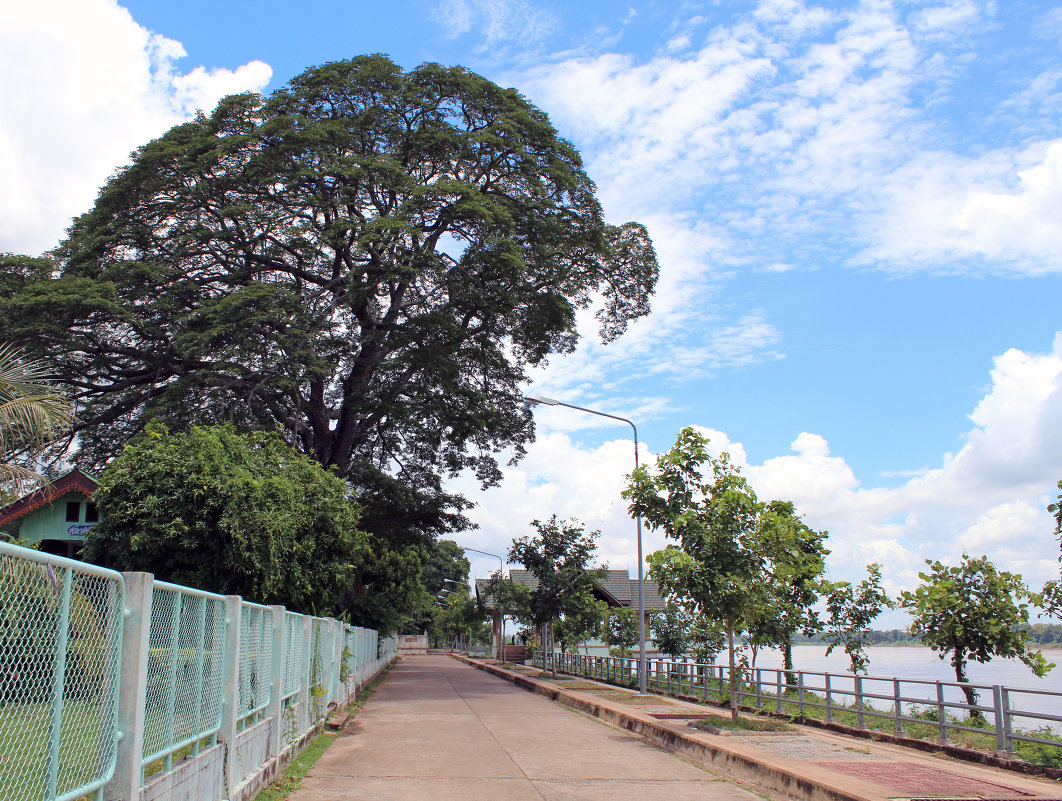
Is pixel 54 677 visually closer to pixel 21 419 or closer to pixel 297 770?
pixel 297 770

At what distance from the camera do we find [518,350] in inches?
1266

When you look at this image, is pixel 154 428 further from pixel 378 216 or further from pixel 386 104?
pixel 386 104

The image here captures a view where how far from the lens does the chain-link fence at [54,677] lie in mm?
3299

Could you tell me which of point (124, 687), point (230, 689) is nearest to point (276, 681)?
point (230, 689)

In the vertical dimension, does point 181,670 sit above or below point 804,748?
above

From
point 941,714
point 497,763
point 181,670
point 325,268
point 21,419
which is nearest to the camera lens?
point 181,670

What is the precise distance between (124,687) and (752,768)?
27.8 feet

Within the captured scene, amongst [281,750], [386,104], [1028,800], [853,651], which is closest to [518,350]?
[386,104]

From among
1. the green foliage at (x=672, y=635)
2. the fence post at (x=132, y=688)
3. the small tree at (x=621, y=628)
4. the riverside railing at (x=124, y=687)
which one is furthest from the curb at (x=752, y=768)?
the small tree at (x=621, y=628)

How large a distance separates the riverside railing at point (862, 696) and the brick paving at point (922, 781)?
3.63 ft

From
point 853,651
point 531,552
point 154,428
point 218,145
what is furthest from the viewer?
point 531,552

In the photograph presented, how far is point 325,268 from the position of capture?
97.5 feet

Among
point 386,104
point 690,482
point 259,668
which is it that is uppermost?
point 386,104

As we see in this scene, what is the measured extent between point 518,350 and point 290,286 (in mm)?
8690
